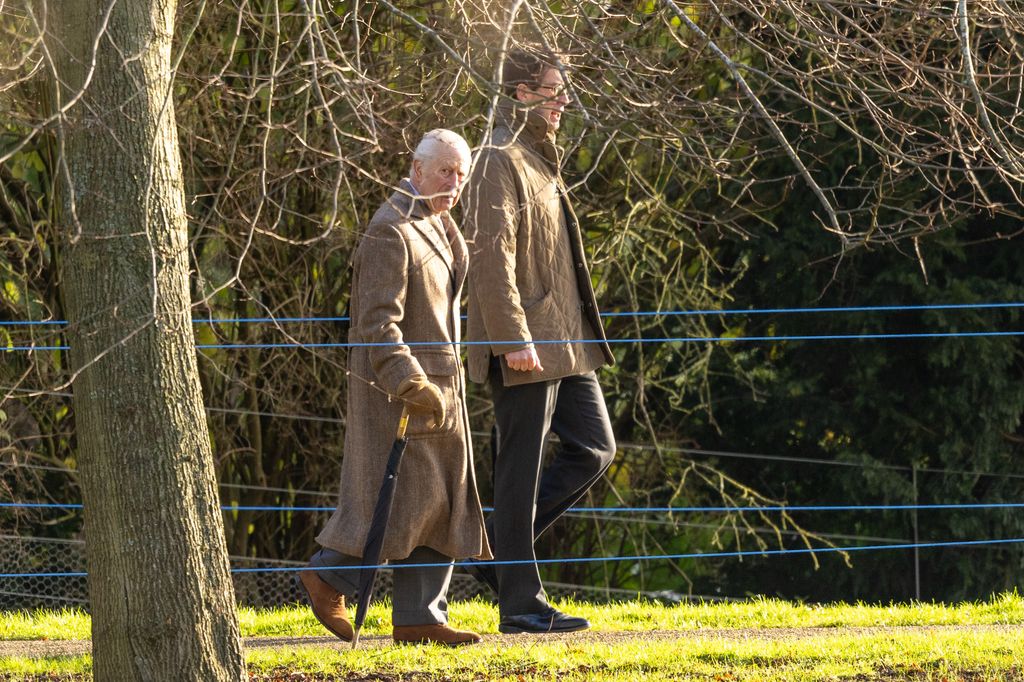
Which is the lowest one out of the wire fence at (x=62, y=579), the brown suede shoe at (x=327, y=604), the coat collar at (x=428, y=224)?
the wire fence at (x=62, y=579)

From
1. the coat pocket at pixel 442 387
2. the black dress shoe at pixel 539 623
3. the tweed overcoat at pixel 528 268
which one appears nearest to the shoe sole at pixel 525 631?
the black dress shoe at pixel 539 623

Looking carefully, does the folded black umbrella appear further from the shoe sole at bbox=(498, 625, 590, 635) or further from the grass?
the shoe sole at bbox=(498, 625, 590, 635)

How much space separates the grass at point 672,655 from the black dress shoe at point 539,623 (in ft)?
0.13

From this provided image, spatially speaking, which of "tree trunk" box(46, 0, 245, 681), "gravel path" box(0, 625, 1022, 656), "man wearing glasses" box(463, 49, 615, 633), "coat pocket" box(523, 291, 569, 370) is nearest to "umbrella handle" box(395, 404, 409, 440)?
"man wearing glasses" box(463, 49, 615, 633)

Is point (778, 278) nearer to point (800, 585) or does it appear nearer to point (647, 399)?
point (647, 399)

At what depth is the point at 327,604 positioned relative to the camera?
5.21 metres

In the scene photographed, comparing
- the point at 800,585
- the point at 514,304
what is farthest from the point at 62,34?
→ the point at 800,585

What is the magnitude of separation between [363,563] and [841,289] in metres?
4.98

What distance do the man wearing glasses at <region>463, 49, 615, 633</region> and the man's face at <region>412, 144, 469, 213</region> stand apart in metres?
0.13

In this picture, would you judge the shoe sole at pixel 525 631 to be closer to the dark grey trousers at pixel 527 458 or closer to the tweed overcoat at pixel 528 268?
the dark grey trousers at pixel 527 458

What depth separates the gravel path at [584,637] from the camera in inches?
214

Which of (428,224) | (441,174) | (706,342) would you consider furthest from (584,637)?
(706,342)

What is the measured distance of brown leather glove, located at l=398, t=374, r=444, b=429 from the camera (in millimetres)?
5016

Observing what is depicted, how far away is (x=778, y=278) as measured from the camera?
945cm
